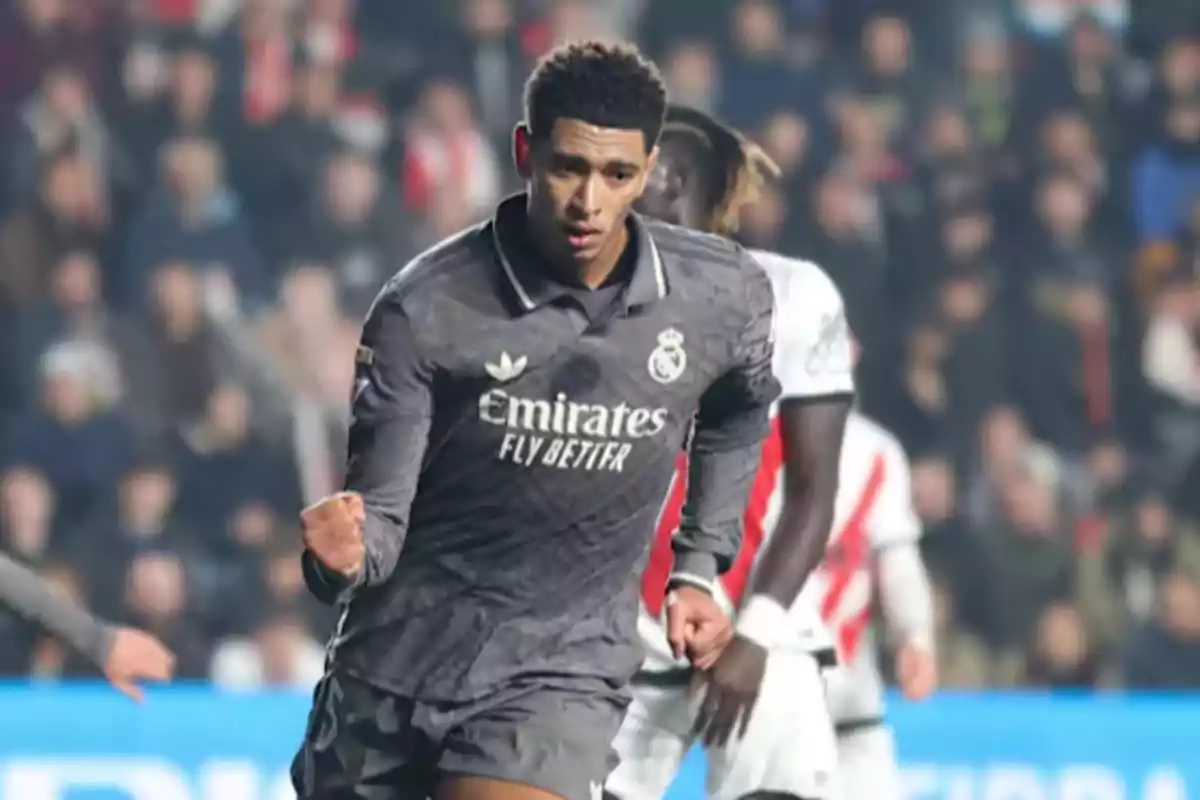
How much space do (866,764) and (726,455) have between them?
156 cm

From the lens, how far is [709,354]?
4.32 m

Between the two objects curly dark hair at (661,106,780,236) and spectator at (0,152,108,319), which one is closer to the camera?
curly dark hair at (661,106,780,236)

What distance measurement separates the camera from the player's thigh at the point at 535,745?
164 inches

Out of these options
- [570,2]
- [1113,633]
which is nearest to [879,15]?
[570,2]

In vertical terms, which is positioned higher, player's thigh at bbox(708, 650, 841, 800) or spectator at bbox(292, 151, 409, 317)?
spectator at bbox(292, 151, 409, 317)

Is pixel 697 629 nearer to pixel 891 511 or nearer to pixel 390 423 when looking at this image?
pixel 390 423

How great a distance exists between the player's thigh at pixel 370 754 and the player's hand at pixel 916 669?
202 centimetres

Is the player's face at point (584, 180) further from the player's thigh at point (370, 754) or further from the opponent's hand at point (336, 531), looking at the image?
the player's thigh at point (370, 754)

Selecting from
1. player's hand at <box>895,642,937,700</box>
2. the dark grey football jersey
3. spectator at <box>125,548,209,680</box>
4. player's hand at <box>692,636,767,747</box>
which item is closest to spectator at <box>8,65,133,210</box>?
spectator at <box>125,548,209,680</box>

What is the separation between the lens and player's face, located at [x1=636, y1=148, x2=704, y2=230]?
5160mm

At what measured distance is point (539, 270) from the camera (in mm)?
4180

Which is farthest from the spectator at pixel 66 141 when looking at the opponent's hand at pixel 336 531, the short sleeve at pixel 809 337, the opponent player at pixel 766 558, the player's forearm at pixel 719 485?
the opponent's hand at pixel 336 531

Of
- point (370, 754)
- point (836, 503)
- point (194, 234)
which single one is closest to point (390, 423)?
point (370, 754)

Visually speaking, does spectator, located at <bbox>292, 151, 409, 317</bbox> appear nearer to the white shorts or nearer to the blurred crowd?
the blurred crowd
